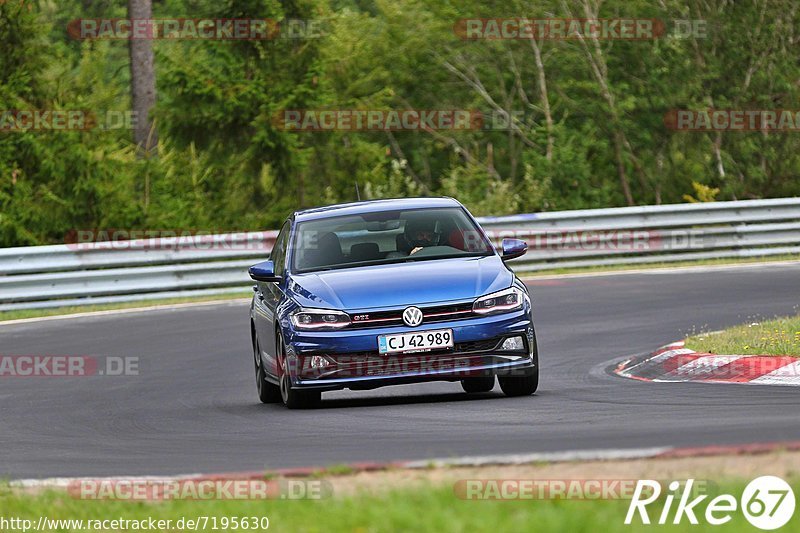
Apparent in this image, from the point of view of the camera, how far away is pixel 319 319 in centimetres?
1134

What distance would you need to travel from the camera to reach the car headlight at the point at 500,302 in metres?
11.3

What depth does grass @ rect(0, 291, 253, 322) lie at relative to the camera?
22.0 metres

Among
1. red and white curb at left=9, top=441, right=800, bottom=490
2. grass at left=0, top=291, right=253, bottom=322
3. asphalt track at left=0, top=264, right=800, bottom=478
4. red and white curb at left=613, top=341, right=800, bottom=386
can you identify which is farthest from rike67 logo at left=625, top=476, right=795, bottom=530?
grass at left=0, top=291, right=253, bottom=322

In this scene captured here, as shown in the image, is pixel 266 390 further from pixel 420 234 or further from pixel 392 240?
pixel 420 234

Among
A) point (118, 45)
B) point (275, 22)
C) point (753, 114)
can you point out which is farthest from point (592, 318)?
point (118, 45)

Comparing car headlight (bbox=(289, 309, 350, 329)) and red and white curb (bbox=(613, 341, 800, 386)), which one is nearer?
car headlight (bbox=(289, 309, 350, 329))

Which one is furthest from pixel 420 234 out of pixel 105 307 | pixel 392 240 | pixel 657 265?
pixel 657 265

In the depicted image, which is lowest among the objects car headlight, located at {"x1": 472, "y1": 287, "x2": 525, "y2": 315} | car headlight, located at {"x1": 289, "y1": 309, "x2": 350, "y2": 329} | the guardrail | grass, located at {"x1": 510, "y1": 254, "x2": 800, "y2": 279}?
grass, located at {"x1": 510, "y1": 254, "x2": 800, "y2": 279}

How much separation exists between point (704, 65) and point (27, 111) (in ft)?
53.3

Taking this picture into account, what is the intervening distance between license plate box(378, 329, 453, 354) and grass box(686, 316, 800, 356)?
2.91 metres

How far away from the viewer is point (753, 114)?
34875 mm

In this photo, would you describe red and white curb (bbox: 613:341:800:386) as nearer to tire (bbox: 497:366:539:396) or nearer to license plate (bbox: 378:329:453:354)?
tire (bbox: 497:366:539:396)

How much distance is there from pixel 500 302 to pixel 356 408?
4.25 ft

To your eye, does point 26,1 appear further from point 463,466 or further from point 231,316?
point 463,466
